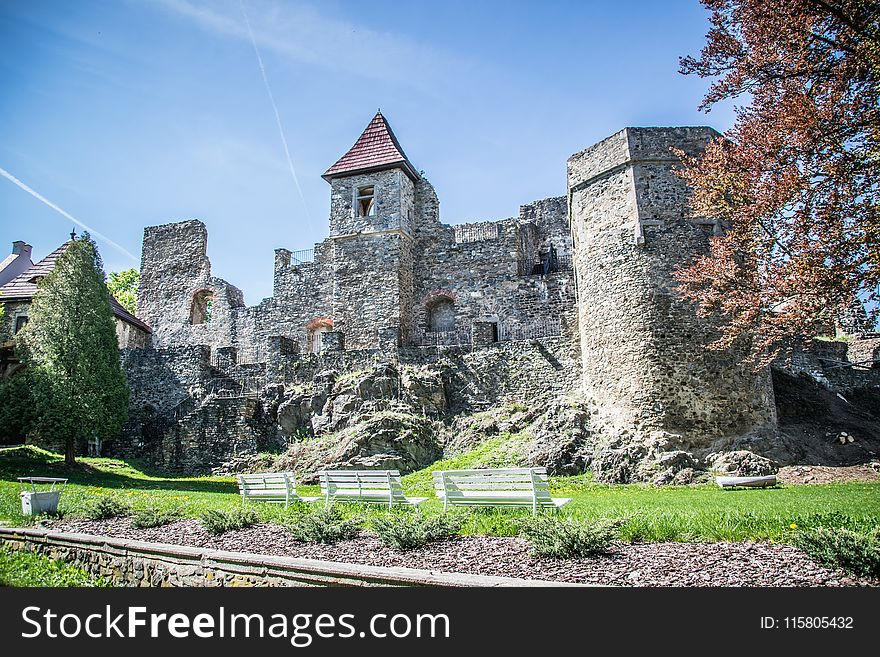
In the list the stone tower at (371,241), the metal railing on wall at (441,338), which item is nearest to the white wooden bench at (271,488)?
the metal railing on wall at (441,338)

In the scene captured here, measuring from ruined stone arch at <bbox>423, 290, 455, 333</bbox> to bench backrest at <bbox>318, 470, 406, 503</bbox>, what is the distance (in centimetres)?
1459

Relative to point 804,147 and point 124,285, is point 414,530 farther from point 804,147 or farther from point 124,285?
point 124,285

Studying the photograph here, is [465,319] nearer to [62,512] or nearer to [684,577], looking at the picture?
[62,512]

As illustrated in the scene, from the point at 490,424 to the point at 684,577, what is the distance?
1351cm

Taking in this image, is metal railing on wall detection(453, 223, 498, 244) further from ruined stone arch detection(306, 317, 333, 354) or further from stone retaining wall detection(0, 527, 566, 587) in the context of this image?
stone retaining wall detection(0, 527, 566, 587)

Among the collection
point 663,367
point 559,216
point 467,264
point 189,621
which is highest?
point 559,216

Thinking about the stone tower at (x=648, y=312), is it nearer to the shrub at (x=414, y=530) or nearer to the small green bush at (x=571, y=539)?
the shrub at (x=414, y=530)

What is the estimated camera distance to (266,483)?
1176cm

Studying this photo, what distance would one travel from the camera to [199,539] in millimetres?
8352

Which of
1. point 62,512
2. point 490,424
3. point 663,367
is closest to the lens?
point 62,512

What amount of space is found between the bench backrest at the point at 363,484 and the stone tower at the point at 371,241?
Answer: 12.8 metres

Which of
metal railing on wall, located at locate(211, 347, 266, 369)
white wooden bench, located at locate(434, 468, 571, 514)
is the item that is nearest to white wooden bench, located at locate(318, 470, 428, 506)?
white wooden bench, located at locate(434, 468, 571, 514)

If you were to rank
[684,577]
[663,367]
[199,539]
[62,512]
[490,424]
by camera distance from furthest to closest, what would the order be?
[490,424]
[663,367]
[62,512]
[199,539]
[684,577]

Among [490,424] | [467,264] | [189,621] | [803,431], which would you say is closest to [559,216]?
[467,264]
